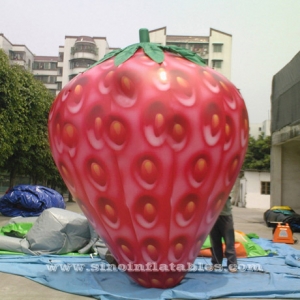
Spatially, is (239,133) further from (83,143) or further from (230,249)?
(230,249)

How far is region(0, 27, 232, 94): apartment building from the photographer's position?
49.4 m

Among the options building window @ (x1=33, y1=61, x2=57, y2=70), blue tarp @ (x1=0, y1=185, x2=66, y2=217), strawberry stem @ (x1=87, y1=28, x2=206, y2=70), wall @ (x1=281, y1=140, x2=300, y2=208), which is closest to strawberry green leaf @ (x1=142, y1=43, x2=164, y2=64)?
strawberry stem @ (x1=87, y1=28, x2=206, y2=70)

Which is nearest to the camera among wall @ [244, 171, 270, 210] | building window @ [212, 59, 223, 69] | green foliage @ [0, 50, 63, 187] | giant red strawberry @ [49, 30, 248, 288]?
giant red strawberry @ [49, 30, 248, 288]

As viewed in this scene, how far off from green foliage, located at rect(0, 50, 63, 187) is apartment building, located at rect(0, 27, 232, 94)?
30.7 metres

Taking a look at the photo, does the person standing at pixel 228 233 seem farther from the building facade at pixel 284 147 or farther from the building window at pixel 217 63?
the building window at pixel 217 63

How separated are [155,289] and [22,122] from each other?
1139 centimetres

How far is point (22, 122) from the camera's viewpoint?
47.3ft

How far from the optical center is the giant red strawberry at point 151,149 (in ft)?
11.9

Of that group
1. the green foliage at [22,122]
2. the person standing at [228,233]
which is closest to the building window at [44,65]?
the green foliage at [22,122]

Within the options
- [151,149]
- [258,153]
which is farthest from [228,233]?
[258,153]

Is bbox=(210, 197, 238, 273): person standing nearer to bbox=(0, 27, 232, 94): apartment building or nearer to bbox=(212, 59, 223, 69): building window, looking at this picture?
bbox=(0, 27, 232, 94): apartment building

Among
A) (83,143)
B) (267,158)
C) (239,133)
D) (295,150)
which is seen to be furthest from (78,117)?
(267,158)

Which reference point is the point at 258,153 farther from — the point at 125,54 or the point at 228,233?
the point at 125,54

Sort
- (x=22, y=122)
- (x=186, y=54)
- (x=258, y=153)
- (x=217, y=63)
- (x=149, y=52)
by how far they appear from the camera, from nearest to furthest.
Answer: (x=149, y=52) → (x=186, y=54) → (x=22, y=122) → (x=258, y=153) → (x=217, y=63)
